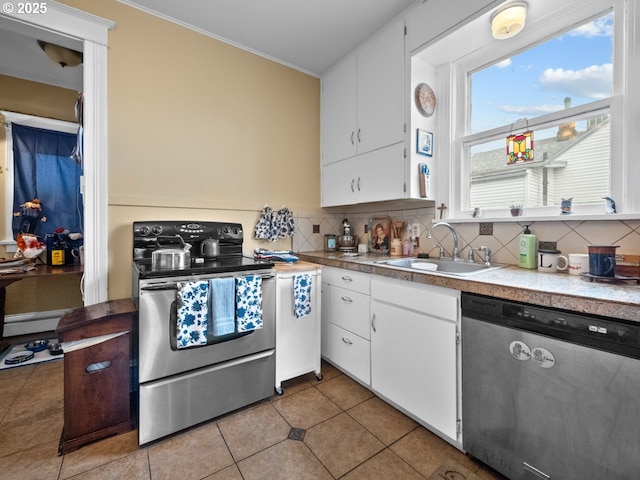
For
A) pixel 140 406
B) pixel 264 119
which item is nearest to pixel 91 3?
pixel 264 119

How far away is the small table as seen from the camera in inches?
86.0

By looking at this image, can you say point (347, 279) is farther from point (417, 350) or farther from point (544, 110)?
point (544, 110)

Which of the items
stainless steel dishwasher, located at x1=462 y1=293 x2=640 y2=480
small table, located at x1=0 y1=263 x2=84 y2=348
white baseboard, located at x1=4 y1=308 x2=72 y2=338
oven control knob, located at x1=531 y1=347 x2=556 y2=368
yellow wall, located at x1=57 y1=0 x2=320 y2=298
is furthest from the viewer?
white baseboard, located at x1=4 y1=308 x2=72 y2=338

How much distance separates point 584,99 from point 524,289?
1200 mm

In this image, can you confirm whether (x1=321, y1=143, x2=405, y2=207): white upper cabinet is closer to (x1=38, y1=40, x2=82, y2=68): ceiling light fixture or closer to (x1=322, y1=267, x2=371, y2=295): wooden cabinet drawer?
(x1=322, y1=267, x2=371, y2=295): wooden cabinet drawer

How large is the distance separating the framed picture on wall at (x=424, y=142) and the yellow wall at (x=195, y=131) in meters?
1.14

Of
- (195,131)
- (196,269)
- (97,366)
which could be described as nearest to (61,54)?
(195,131)

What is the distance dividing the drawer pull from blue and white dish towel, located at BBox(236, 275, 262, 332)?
67 cm

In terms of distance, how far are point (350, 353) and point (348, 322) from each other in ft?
0.71

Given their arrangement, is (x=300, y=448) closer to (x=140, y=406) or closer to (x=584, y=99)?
(x=140, y=406)

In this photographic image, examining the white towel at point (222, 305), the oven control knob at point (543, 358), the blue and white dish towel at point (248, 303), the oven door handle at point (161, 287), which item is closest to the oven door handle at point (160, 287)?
the oven door handle at point (161, 287)

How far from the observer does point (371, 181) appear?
2254 millimetres

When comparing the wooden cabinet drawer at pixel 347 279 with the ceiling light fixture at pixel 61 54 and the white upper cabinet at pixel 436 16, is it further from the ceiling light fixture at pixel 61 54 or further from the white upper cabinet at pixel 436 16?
the ceiling light fixture at pixel 61 54

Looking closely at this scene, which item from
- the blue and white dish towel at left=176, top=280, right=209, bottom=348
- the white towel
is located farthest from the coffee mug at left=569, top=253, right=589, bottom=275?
the blue and white dish towel at left=176, top=280, right=209, bottom=348
